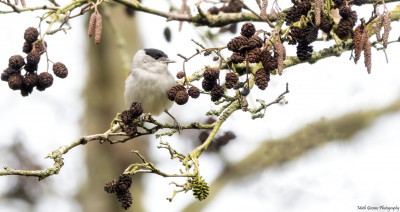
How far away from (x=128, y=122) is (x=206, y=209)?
13.0ft

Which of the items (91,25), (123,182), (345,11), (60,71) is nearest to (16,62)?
(60,71)

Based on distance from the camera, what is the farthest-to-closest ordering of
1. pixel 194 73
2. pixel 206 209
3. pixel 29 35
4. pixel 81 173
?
pixel 81 173 < pixel 206 209 < pixel 194 73 < pixel 29 35

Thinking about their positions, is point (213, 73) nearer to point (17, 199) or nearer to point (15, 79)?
point (15, 79)

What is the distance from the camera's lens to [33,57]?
8.81 ft

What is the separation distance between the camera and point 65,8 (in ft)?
9.52

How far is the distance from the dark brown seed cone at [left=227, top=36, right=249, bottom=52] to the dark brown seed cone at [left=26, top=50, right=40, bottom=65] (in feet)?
3.13

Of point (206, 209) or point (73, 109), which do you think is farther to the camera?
point (73, 109)

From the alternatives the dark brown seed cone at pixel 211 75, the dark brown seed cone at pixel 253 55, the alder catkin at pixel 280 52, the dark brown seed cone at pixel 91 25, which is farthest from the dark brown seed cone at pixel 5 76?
the alder catkin at pixel 280 52

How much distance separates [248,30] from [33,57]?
1.05 meters

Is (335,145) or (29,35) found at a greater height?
(29,35)

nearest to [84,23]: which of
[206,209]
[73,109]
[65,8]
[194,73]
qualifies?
[73,109]

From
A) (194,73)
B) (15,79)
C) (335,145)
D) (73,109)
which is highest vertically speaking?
(15,79)

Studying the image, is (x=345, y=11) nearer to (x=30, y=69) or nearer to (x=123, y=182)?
(x=123, y=182)

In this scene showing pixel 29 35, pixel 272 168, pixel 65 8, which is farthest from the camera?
pixel 272 168
